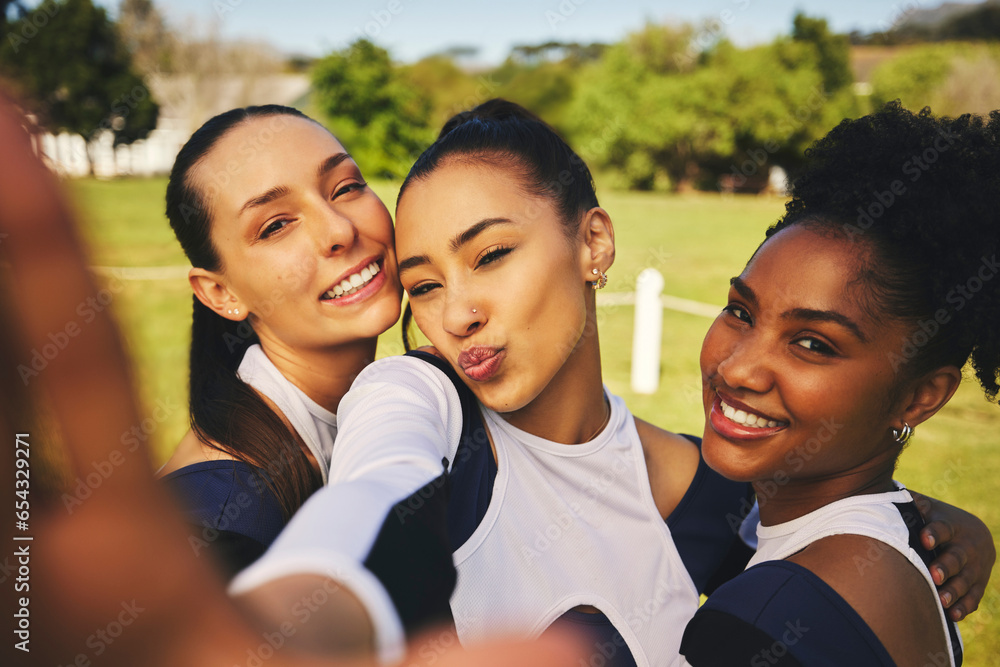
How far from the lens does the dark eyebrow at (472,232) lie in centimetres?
179

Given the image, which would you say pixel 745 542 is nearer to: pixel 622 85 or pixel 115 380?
pixel 115 380

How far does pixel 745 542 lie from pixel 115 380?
2.18m

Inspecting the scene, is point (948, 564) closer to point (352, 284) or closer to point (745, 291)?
point (745, 291)

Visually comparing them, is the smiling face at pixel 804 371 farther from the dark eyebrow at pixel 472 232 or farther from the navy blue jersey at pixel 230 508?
the navy blue jersey at pixel 230 508

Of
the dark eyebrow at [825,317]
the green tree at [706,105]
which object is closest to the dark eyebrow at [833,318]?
the dark eyebrow at [825,317]

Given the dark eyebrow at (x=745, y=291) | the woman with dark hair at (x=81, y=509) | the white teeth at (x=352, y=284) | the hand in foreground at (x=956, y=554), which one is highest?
the woman with dark hair at (x=81, y=509)

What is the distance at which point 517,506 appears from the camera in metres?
1.84

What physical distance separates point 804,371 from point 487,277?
87cm

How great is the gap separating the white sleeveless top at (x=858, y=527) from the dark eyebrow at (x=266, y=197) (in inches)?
69.0

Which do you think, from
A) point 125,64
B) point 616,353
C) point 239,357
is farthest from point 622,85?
point 239,357

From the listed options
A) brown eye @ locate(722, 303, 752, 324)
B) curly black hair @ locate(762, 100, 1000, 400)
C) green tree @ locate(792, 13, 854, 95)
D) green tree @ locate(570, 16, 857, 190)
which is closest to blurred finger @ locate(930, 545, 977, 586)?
curly black hair @ locate(762, 100, 1000, 400)

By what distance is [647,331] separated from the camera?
781 cm

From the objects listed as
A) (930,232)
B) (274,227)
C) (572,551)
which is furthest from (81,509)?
(930,232)

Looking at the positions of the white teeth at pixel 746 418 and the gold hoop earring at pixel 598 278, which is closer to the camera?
the white teeth at pixel 746 418
